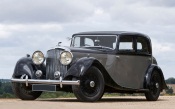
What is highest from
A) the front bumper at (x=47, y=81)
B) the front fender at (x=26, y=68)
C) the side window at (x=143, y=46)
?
the side window at (x=143, y=46)

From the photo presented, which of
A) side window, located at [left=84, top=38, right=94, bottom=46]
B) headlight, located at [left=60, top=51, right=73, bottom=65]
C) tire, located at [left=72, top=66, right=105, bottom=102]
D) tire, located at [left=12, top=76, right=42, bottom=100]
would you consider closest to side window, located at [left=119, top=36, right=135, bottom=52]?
side window, located at [left=84, top=38, right=94, bottom=46]

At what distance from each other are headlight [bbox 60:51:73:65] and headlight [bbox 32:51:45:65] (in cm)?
93

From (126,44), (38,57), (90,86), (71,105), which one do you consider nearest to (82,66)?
(90,86)

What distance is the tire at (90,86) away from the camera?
14.4 metres

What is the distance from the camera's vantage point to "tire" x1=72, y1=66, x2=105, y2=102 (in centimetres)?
1441

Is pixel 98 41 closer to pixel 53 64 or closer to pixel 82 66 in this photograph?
pixel 53 64

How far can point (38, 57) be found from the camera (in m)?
15.7

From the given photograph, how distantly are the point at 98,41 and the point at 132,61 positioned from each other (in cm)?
113

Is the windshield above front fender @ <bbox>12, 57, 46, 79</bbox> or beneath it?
above

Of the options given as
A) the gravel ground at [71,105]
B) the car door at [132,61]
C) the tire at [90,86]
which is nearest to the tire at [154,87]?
the car door at [132,61]

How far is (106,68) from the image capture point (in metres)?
15.7

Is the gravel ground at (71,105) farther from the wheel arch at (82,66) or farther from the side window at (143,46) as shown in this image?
the side window at (143,46)

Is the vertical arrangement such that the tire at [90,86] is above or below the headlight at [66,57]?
below

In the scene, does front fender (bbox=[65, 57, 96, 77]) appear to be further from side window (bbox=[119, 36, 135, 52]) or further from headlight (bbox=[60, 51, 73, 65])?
side window (bbox=[119, 36, 135, 52])
